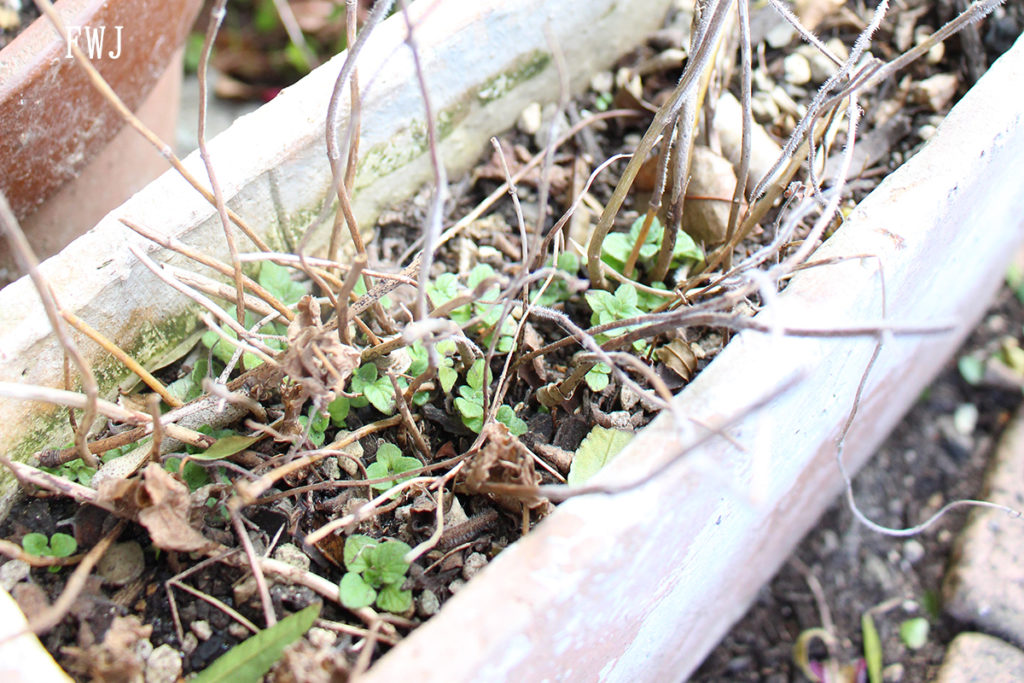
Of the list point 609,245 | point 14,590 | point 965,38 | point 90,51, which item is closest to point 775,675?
point 609,245

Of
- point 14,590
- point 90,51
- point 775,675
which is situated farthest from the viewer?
point 775,675

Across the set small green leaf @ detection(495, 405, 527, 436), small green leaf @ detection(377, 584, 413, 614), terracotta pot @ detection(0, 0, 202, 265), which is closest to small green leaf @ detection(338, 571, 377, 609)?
Answer: small green leaf @ detection(377, 584, 413, 614)

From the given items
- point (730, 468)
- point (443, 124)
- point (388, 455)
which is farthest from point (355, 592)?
point (443, 124)

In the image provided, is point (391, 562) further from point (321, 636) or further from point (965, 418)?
point (965, 418)

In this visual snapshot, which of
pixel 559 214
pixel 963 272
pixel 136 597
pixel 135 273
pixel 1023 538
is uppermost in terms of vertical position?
pixel 135 273

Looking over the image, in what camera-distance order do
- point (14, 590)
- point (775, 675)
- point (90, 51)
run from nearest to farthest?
point (14, 590), point (90, 51), point (775, 675)

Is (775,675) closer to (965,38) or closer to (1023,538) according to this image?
(1023,538)

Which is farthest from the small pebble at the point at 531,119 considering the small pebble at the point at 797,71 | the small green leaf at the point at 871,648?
the small green leaf at the point at 871,648

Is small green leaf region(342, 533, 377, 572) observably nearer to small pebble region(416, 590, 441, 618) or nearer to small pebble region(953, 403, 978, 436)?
small pebble region(416, 590, 441, 618)
